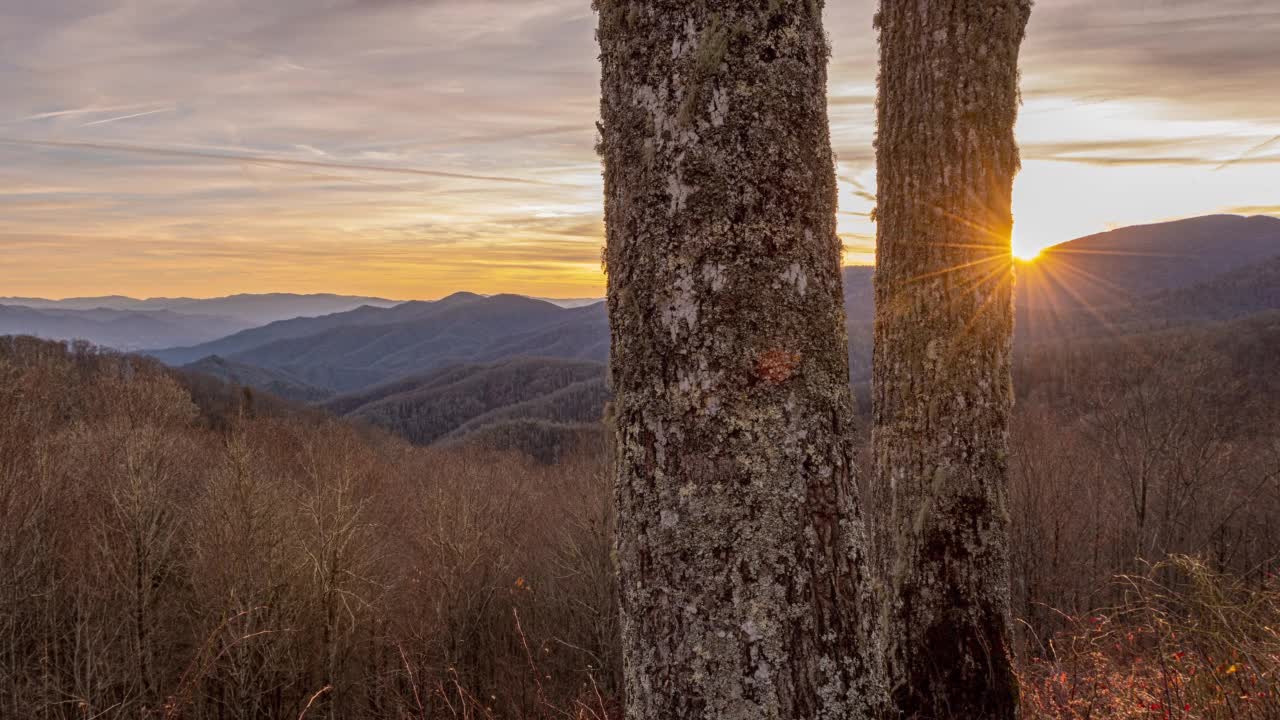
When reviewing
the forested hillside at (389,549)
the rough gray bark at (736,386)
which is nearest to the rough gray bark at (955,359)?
the forested hillside at (389,549)

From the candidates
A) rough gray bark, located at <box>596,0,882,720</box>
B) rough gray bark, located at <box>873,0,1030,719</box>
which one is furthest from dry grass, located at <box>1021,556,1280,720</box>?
rough gray bark, located at <box>596,0,882,720</box>

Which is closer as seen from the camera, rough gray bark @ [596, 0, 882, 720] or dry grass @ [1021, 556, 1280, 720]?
rough gray bark @ [596, 0, 882, 720]

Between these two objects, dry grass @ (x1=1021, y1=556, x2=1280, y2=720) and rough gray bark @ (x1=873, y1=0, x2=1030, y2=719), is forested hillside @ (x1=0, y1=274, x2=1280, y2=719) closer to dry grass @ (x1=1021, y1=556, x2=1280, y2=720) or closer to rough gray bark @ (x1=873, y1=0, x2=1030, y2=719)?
dry grass @ (x1=1021, y1=556, x2=1280, y2=720)

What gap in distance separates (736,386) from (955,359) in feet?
6.94

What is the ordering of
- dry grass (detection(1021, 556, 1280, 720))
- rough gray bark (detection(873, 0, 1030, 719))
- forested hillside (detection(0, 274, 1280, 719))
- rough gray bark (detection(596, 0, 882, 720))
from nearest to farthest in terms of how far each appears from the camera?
rough gray bark (detection(596, 0, 882, 720))
dry grass (detection(1021, 556, 1280, 720))
rough gray bark (detection(873, 0, 1030, 719))
forested hillside (detection(0, 274, 1280, 719))

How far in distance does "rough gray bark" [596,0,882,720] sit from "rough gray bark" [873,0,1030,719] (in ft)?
6.10

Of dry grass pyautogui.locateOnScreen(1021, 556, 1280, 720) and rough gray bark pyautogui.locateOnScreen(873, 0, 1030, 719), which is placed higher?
rough gray bark pyautogui.locateOnScreen(873, 0, 1030, 719)

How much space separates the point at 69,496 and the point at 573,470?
2386 centimetres

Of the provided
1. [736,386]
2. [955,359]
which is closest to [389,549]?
[955,359]

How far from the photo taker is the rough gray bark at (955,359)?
11.3 feet

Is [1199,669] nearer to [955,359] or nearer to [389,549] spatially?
[955,359]

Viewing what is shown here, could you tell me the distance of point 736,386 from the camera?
173 centimetres

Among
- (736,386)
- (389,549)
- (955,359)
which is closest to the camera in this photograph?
(736,386)

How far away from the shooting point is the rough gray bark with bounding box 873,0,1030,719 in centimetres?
344
